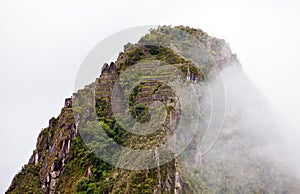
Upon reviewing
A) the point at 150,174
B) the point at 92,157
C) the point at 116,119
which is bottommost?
the point at 150,174

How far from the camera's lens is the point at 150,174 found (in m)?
64.6

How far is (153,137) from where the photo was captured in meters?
68.9

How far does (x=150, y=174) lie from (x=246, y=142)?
28.5 m

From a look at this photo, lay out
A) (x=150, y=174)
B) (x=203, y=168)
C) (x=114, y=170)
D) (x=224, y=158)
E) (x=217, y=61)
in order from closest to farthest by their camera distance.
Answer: (x=150, y=174), (x=114, y=170), (x=203, y=168), (x=224, y=158), (x=217, y=61)

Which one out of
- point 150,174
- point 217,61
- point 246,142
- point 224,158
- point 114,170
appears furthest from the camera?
point 217,61

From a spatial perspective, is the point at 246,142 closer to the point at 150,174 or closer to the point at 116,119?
the point at 116,119

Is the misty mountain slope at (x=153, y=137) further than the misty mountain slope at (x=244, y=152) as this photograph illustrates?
No

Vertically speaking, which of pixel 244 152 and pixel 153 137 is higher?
pixel 244 152

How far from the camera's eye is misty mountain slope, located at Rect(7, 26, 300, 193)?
68.1 metres

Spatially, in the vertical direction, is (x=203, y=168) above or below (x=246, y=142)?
below

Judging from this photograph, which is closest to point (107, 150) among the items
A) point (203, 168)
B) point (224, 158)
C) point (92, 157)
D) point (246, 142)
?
point (92, 157)

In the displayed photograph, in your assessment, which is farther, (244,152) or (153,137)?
(244,152)

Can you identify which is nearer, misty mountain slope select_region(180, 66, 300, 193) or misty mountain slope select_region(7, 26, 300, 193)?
misty mountain slope select_region(7, 26, 300, 193)

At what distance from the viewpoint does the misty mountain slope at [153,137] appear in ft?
224
